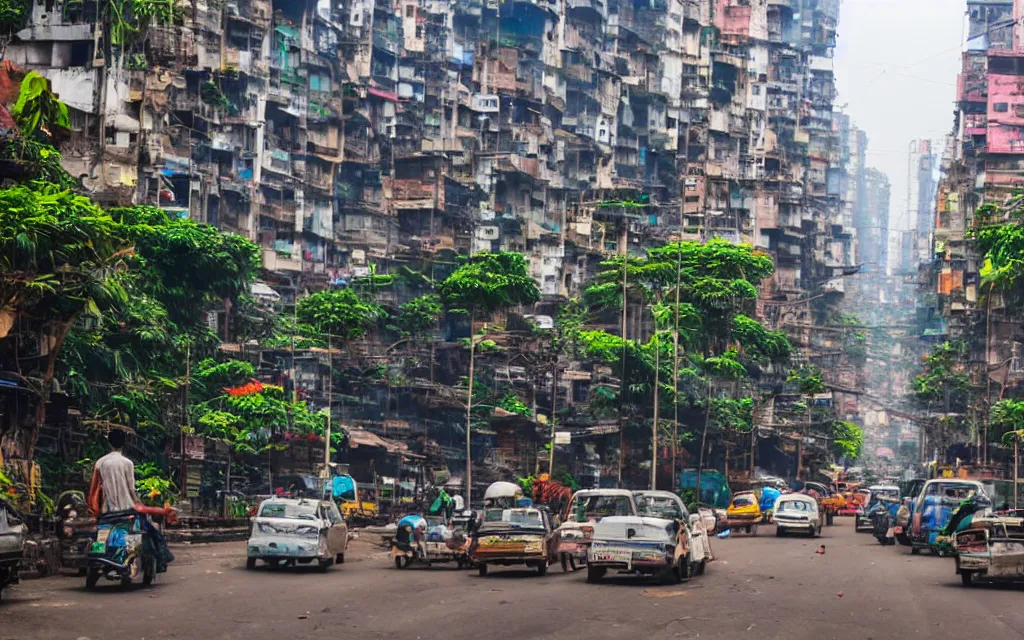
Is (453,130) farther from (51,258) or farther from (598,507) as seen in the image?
(598,507)

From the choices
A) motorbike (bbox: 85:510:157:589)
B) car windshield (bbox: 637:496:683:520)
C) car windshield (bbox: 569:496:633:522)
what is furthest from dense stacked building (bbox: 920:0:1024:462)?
motorbike (bbox: 85:510:157:589)

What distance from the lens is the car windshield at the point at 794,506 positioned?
49.6m

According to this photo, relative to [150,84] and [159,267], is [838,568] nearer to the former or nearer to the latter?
[159,267]

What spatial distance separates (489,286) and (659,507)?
48537mm

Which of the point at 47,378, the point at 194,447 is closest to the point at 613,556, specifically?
the point at 47,378

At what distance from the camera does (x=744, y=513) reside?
175ft

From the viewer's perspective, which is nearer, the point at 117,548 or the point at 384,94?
the point at 117,548

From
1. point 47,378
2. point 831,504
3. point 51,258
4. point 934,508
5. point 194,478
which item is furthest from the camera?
point 831,504

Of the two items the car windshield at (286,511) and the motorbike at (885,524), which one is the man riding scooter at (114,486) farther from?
the motorbike at (885,524)

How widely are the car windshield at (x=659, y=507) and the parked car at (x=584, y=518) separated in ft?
0.78

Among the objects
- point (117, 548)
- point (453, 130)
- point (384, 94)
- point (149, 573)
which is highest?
point (384, 94)

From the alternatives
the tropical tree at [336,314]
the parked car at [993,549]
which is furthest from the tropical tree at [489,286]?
the parked car at [993,549]

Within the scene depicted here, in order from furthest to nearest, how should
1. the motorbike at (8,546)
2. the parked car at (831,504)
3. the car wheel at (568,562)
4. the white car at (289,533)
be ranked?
the parked car at (831,504) → the car wheel at (568,562) → the white car at (289,533) → the motorbike at (8,546)

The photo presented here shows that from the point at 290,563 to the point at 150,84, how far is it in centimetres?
5040
